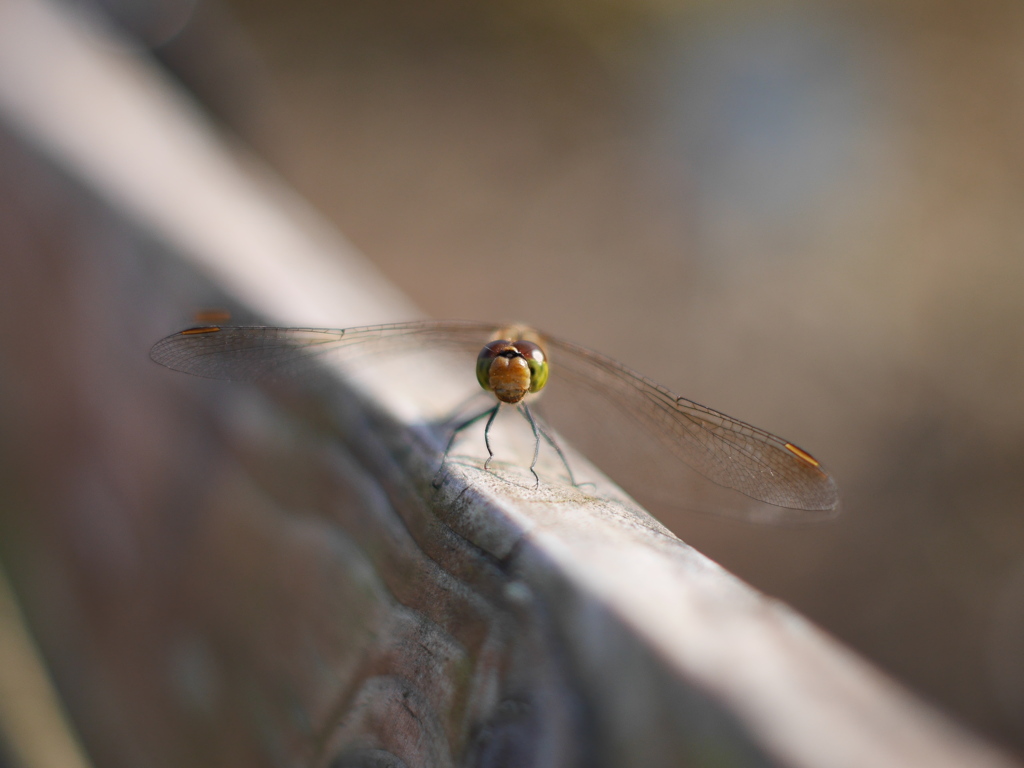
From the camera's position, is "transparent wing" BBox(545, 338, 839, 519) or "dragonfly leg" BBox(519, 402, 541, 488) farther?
"transparent wing" BBox(545, 338, 839, 519)

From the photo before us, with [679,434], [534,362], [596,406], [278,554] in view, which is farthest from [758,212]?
[278,554]

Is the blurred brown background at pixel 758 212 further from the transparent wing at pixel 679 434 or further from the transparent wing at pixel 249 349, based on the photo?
the transparent wing at pixel 249 349

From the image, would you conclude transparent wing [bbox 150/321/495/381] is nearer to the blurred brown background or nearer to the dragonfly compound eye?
the dragonfly compound eye

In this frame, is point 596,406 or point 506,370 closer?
point 506,370

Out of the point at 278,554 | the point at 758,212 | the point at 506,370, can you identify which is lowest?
the point at 278,554

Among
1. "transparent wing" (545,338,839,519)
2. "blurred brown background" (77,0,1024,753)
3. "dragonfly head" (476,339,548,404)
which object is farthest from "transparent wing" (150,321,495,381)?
"blurred brown background" (77,0,1024,753)

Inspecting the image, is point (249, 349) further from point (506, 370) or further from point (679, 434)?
point (679, 434)

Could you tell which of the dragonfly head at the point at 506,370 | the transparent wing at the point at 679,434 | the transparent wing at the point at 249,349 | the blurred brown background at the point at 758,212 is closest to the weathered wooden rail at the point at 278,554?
the transparent wing at the point at 249,349

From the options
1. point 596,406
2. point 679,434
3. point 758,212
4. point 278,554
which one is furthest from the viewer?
point 758,212
